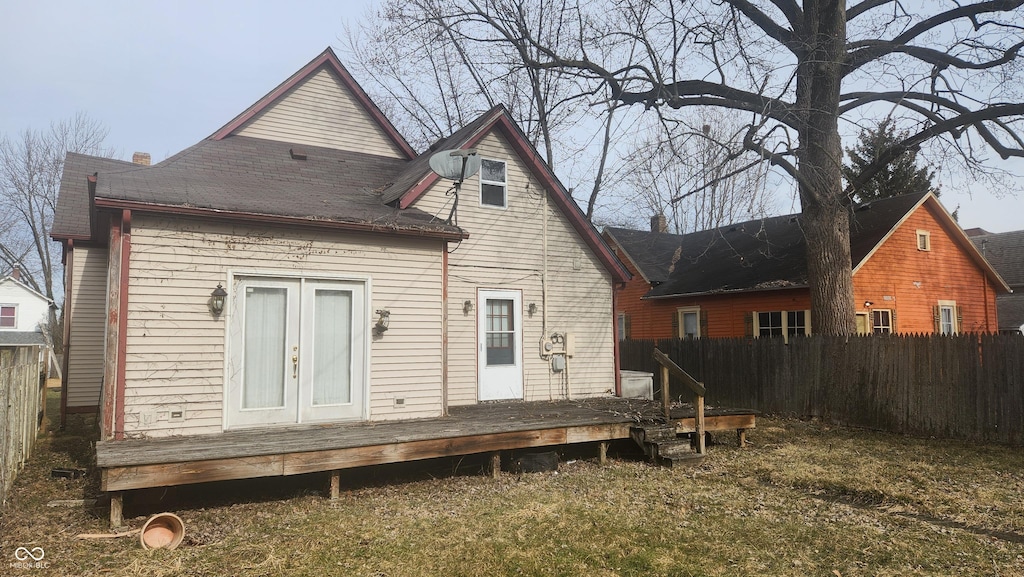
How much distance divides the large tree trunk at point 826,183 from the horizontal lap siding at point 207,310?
9.21m

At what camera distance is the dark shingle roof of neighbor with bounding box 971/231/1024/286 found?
104ft

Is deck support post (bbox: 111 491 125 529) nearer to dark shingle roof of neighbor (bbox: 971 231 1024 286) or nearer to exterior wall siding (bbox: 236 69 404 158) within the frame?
exterior wall siding (bbox: 236 69 404 158)

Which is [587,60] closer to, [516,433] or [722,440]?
[722,440]

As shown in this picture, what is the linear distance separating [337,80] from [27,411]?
8116 millimetres

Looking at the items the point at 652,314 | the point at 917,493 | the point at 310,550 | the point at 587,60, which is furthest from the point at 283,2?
the point at 652,314

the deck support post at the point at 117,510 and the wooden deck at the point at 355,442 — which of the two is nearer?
the deck support post at the point at 117,510

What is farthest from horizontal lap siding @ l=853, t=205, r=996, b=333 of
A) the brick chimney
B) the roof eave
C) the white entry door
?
the roof eave

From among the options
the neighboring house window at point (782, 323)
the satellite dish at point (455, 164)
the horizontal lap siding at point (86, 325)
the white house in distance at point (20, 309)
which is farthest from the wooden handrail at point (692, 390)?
the white house in distance at point (20, 309)

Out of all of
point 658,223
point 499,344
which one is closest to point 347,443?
point 499,344

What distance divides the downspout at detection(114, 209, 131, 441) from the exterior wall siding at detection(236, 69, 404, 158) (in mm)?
5361

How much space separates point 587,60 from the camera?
605 inches

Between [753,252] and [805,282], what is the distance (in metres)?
4.15

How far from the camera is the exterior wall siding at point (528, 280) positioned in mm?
11227

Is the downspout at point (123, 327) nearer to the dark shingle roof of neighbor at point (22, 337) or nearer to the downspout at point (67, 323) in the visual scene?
the downspout at point (67, 323)
